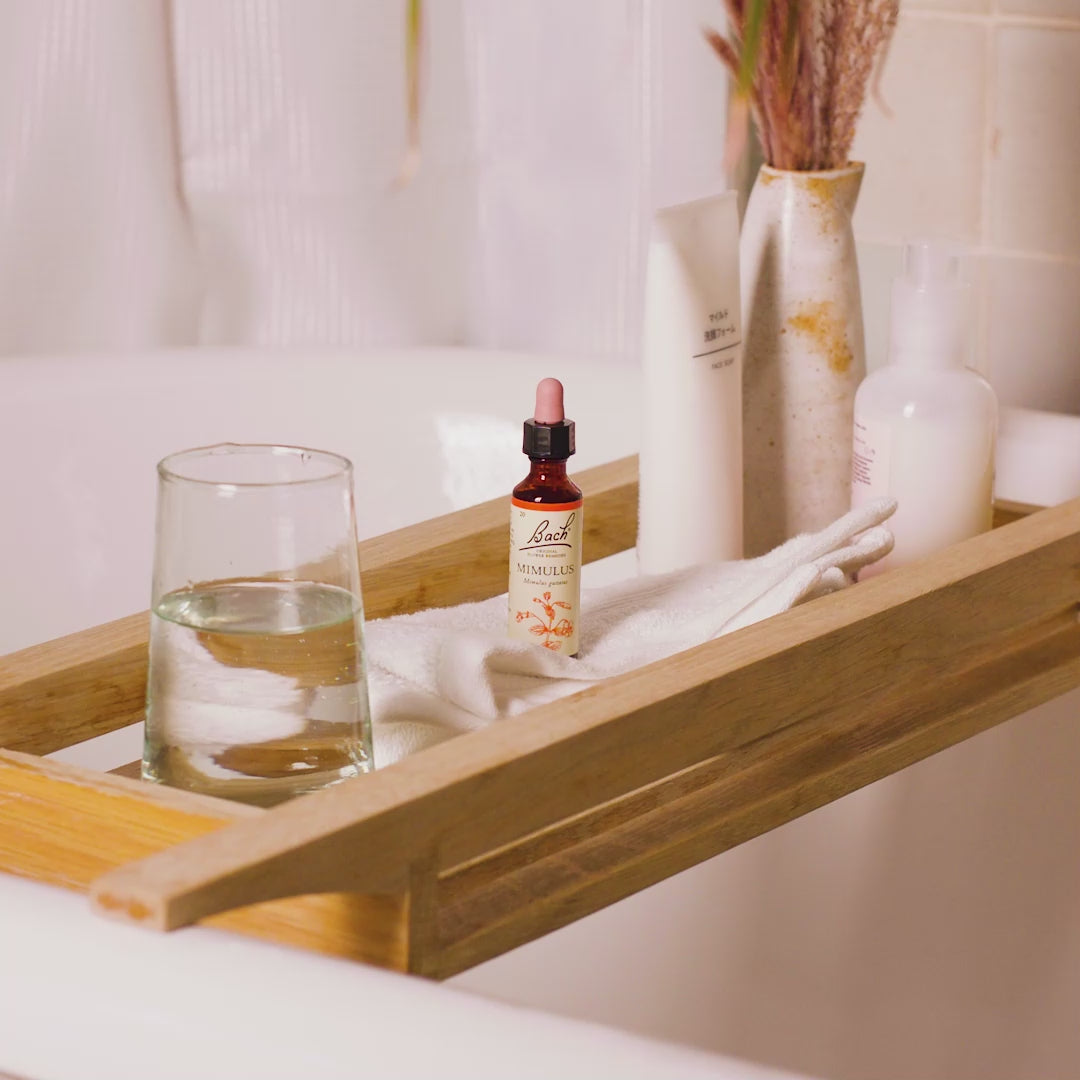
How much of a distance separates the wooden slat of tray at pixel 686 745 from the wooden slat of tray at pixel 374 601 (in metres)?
0.17

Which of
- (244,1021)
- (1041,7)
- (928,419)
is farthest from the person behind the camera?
(1041,7)

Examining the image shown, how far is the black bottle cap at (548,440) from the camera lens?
65 cm

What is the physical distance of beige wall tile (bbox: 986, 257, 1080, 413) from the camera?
1187 millimetres

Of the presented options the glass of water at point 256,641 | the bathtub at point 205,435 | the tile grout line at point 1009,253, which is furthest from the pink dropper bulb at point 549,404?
the tile grout line at point 1009,253

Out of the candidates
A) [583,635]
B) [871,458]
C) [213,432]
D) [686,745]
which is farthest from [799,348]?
[213,432]

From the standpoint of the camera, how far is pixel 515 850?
1.77ft

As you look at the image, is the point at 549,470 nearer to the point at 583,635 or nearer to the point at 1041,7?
the point at 583,635

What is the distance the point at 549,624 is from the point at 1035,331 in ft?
2.16

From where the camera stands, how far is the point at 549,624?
0.67 meters

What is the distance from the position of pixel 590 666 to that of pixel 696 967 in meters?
0.33

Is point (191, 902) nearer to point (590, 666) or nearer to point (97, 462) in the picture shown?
point (590, 666)

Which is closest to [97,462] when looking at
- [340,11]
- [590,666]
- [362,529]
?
[362,529]

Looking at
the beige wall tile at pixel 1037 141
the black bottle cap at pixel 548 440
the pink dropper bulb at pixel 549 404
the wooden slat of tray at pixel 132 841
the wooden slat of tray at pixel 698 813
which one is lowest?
the wooden slat of tray at pixel 698 813

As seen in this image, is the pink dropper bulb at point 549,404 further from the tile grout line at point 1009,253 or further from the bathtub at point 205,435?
the tile grout line at point 1009,253
